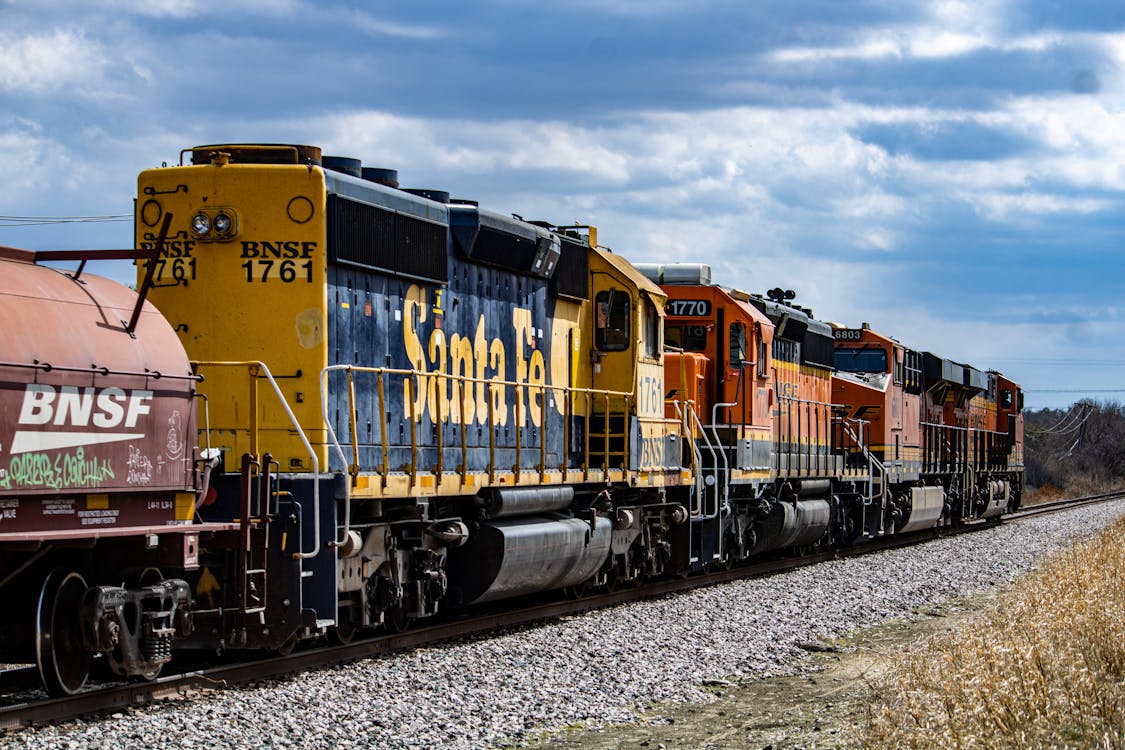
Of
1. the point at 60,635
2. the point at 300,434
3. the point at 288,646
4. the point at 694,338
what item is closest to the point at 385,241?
the point at 300,434

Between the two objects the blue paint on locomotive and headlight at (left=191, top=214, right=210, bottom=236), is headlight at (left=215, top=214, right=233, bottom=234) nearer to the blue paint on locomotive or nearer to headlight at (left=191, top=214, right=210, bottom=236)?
headlight at (left=191, top=214, right=210, bottom=236)

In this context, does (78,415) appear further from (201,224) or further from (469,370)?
(469,370)

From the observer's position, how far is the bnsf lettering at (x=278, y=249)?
35.7 ft

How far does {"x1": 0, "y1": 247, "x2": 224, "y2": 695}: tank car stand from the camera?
784 cm

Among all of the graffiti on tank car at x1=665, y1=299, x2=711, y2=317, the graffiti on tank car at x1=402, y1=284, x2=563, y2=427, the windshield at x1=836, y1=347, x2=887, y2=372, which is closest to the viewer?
the graffiti on tank car at x1=402, y1=284, x2=563, y2=427

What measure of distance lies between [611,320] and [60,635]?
8376 mm

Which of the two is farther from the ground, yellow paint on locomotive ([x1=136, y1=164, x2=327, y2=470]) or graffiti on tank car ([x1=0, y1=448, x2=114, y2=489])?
yellow paint on locomotive ([x1=136, y1=164, x2=327, y2=470])

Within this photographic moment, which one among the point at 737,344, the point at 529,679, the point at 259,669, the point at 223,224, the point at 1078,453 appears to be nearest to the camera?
the point at 259,669

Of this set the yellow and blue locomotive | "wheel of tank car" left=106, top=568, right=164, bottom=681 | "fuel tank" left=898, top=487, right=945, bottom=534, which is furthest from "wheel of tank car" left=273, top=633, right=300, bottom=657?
"fuel tank" left=898, top=487, right=945, bottom=534

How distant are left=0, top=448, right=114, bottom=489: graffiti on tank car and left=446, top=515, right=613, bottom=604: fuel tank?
→ 182 inches

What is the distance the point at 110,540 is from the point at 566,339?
7.09 metres

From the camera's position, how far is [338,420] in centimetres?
1120

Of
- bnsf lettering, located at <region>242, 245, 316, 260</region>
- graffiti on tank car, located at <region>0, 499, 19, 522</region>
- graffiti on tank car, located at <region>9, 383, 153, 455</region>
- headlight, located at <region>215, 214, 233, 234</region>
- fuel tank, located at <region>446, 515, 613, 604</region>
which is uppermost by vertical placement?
headlight, located at <region>215, 214, 233, 234</region>

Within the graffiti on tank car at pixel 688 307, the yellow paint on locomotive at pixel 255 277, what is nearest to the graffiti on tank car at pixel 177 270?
the yellow paint on locomotive at pixel 255 277
